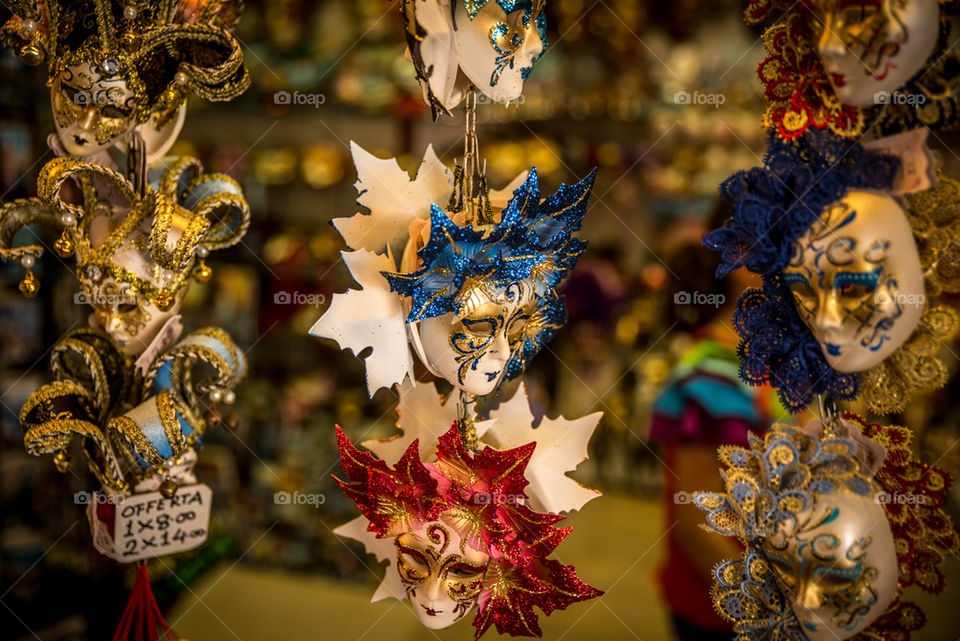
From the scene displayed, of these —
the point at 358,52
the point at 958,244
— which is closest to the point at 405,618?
the point at 958,244

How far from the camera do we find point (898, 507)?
3.24ft

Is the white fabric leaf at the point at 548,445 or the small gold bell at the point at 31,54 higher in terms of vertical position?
the small gold bell at the point at 31,54

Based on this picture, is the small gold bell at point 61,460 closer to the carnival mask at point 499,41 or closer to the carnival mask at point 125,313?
the carnival mask at point 125,313

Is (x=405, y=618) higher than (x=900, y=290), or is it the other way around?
(x=900, y=290)

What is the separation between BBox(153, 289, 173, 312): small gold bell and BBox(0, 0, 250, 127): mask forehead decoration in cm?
25

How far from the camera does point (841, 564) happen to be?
947mm

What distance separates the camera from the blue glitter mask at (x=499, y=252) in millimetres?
946

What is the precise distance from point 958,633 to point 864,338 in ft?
3.10

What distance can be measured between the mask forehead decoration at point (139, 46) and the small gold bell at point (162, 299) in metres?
0.25

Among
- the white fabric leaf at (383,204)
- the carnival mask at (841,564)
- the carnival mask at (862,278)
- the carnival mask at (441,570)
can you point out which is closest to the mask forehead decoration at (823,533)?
the carnival mask at (841,564)

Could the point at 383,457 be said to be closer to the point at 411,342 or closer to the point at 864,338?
the point at 411,342

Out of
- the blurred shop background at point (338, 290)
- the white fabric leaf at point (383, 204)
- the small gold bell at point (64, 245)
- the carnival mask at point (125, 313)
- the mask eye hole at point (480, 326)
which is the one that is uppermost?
the white fabric leaf at point (383, 204)

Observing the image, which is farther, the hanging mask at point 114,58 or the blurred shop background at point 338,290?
the blurred shop background at point 338,290

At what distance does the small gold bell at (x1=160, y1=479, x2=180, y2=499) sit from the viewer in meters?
1.14
